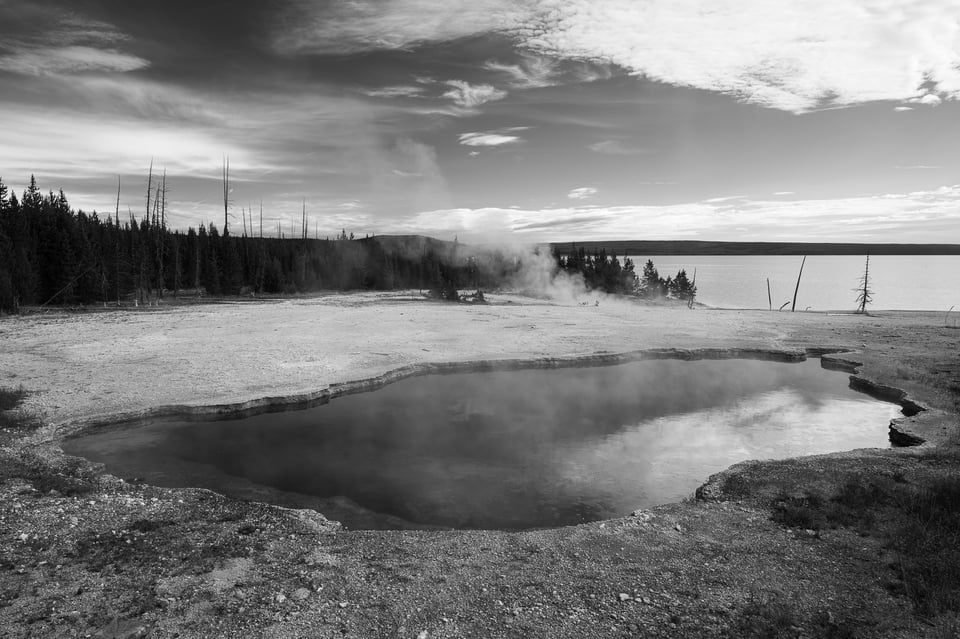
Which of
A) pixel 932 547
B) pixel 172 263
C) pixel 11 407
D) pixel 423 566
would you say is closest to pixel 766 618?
pixel 932 547

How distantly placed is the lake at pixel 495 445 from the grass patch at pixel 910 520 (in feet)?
9.80

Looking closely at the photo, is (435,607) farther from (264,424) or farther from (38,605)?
(264,424)

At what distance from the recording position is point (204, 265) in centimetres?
7775

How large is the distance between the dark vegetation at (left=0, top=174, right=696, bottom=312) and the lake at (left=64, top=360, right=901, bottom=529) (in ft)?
127

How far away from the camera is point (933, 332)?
38750mm

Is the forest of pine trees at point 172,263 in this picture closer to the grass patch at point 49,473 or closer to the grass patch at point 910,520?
the grass patch at point 49,473

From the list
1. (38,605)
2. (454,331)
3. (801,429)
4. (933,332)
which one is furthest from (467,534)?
(933,332)

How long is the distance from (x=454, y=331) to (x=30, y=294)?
4463 cm

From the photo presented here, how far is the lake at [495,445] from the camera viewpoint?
12719 millimetres

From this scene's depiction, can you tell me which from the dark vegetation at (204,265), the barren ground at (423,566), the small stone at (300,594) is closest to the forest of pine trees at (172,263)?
the dark vegetation at (204,265)

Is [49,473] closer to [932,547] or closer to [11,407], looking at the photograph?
[11,407]

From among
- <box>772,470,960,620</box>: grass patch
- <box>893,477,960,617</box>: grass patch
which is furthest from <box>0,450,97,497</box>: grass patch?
<box>893,477,960,617</box>: grass patch

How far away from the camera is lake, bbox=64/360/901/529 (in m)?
12.7

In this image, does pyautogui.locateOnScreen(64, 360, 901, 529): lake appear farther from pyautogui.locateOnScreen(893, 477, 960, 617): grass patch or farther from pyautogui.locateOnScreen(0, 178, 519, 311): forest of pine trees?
pyautogui.locateOnScreen(0, 178, 519, 311): forest of pine trees
